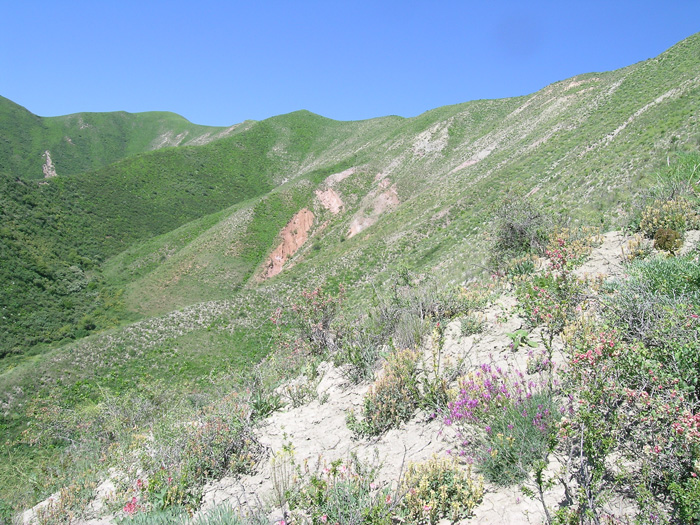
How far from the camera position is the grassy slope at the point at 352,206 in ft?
55.8

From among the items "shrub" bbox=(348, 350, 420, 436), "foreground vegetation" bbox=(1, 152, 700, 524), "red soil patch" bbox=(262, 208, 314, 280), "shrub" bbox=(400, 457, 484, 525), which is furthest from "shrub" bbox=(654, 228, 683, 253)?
"red soil patch" bbox=(262, 208, 314, 280)

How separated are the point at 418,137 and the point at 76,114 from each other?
108 m

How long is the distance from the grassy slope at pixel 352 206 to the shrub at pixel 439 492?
25.6ft

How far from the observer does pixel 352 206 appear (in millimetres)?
44156

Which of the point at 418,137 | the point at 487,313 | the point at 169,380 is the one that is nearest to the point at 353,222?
the point at 418,137

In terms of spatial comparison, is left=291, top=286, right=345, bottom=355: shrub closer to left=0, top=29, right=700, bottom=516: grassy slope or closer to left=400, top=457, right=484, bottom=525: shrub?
left=400, top=457, right=484, bottom=525: shrub

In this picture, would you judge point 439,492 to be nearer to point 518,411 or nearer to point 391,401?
point 518,411

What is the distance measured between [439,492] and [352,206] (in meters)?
41.6

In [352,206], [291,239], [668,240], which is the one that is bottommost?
[668,240]

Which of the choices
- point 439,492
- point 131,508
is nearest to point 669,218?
point 439,492

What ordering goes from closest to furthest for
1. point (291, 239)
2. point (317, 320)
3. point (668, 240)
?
point (668, 240) → point (317, 320) → point (291, 239)

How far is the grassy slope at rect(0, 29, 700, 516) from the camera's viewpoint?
1700 cm

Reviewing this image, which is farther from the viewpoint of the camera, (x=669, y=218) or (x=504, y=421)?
(x=669, y=218)

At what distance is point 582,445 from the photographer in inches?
112
